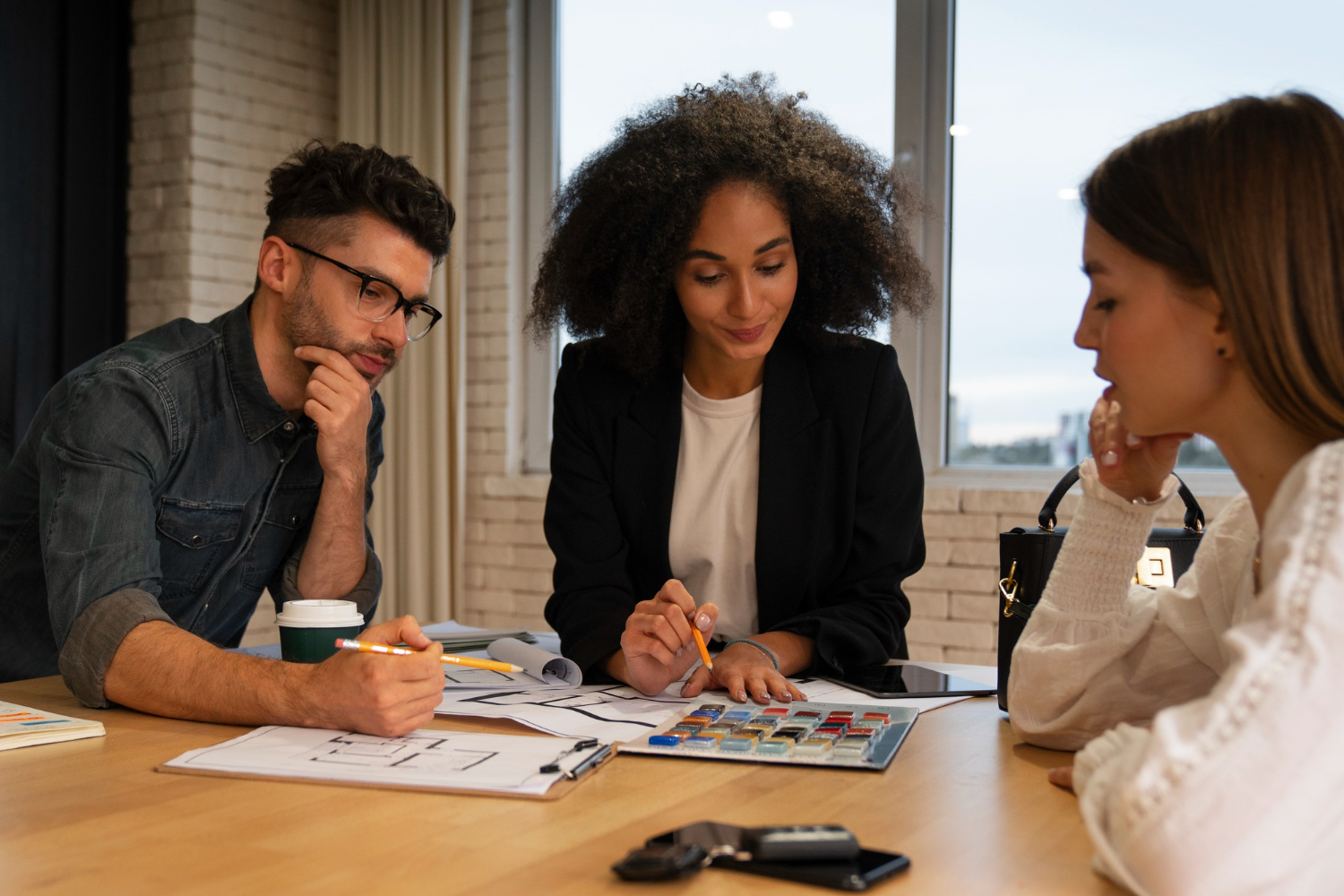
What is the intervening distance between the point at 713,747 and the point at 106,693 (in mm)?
759

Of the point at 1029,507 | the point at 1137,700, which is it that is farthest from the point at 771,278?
the point at 1029,507

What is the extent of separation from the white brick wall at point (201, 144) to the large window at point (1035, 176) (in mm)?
2572

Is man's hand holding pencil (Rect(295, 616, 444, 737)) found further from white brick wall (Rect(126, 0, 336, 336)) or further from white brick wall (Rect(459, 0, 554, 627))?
white brick wall (Rect(126, 0, 336, 336))

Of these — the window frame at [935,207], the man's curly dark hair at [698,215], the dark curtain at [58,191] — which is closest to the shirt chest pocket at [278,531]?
the man's curly dark hair at [698,215]

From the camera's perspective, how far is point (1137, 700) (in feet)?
4.07

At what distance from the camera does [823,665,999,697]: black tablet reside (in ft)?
5.01

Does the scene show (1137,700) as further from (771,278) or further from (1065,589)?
(771,278)

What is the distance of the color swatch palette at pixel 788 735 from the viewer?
118 centimetres

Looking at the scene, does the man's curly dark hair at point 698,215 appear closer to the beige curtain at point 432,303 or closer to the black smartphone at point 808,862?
the black smartphone at point 808,862

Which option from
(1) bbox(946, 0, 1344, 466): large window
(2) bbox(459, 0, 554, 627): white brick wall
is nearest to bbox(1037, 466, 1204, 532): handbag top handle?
(1) bbox(946, 0, 1344, 466): large window

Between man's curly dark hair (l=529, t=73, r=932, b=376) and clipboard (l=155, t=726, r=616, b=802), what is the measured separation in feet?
3.23

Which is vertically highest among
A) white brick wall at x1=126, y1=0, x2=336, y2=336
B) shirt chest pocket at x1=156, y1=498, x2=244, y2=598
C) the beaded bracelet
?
white brick wall at x1=126, y1=0, x2=336, y2=336

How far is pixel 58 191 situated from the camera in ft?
13.8

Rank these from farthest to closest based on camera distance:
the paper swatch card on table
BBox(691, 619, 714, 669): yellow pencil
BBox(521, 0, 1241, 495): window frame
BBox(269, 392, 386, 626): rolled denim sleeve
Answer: BBox(521, 0, 1241, 495): window frame < BBox(269, 392, 386, 626): rolled denim sleeve < the paper swatch card on table < BBox(691, 619, 714, 669): yellow pencil
